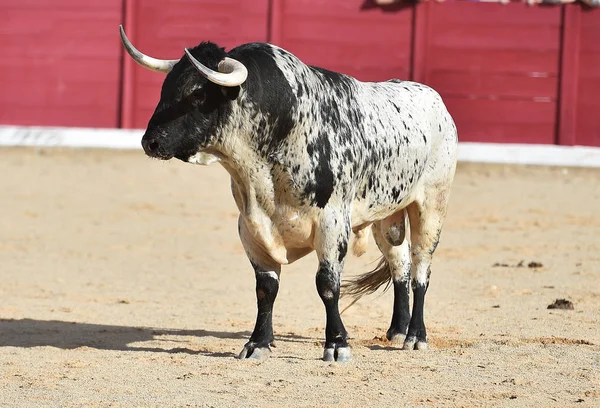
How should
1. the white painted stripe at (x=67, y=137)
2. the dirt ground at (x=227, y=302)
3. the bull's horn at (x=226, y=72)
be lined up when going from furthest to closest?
the white painted stripe at (x=67, y=137) → the bull's horn at (x=226, y=72) → the dirt ground at (x=227, y=302)

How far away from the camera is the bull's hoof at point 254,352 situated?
17.4 ft

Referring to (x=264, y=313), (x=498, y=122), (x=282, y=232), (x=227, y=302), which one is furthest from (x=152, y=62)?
(x=498, y=122)

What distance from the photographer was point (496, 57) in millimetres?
13859

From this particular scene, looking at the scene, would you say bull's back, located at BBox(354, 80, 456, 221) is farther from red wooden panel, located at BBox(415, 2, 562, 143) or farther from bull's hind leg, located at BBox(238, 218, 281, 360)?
red wooden panel, located at BBox(415, 2, 562, 143)

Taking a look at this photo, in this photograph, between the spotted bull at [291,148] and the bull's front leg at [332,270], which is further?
the bull's front leg at [332,270]

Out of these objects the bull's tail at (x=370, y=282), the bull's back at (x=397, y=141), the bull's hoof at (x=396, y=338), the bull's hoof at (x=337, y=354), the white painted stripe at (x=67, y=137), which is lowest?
the white painted stripe at (x=67, y=137)

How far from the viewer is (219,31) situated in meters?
13.9

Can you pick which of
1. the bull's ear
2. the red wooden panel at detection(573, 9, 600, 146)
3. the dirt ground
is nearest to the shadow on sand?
the dirt ground

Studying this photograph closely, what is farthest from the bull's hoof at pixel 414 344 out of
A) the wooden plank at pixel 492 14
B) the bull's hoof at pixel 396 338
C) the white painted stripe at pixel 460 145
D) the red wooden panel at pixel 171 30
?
the wooden plank at pixel 492 14

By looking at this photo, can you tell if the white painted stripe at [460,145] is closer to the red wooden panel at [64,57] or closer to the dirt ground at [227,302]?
the red wooden panel at [64,57]

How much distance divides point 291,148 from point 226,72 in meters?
0.40

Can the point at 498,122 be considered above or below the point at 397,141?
below

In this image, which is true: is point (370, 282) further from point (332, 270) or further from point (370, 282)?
point (332, 270)

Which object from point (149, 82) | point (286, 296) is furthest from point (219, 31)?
point (286, 296)
